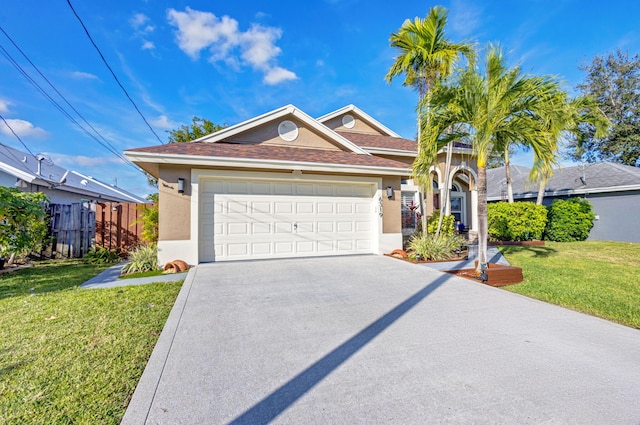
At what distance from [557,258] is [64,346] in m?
12.4

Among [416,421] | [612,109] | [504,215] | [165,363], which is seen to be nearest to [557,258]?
[504,215]

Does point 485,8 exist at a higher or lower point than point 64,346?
higher

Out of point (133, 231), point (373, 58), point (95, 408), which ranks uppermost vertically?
point (373, 58)

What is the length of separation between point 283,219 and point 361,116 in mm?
8225

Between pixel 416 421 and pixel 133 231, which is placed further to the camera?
pixel 133 231

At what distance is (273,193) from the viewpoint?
8.71 m

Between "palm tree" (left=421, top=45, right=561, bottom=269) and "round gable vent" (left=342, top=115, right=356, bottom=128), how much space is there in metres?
7.82

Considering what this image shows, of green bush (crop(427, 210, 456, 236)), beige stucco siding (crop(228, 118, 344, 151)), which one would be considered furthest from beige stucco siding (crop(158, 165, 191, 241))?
green bush (crop(427, 210, 456, 236))

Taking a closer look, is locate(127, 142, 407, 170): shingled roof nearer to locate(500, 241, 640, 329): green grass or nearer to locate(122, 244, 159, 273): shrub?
locate(122, 244, 159, 273): shrub

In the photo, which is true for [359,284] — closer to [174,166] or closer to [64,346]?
[64,346]

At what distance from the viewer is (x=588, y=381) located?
2.54 m

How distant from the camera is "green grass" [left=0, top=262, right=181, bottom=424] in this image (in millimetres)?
2232

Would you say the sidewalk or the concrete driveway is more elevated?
the sidewalk

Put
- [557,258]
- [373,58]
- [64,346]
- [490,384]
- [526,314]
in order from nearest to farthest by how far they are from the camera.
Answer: [490,384], [64,346], [526,314], [557,258], [373,58]
